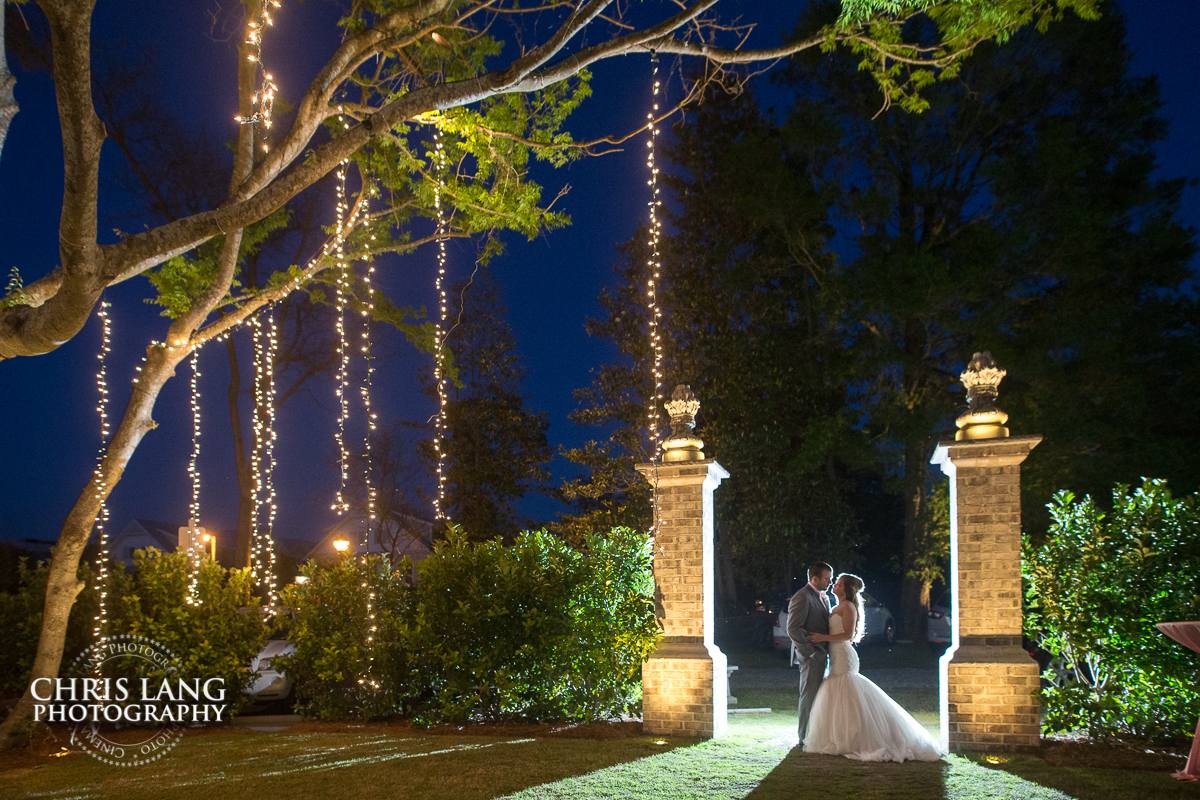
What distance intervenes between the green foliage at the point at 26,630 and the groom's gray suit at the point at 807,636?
8237 millimetres

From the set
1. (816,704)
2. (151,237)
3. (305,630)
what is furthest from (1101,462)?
(151,237)

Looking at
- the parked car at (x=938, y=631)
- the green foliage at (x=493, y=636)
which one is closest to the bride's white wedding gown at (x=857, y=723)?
the green foliage at (x=493, y=636)

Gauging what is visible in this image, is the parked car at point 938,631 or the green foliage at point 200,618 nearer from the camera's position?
the green foliage at point 200,618

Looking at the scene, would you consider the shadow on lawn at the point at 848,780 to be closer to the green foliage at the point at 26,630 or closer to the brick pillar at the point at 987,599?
the brick pillar at the point at 987,599

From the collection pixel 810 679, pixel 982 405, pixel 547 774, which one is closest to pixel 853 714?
pixel 810 679

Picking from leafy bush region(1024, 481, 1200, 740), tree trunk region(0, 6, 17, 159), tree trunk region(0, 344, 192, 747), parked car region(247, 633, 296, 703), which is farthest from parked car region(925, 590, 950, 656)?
tree trunk region(0, 6, 17, 159)

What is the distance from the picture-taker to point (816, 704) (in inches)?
271

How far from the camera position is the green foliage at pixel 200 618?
8.88 m

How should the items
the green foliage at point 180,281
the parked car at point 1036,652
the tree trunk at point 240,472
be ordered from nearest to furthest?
the parked car at point 1036,652 → the green foliage at point 180,281 → the tree trunk at point 240,472

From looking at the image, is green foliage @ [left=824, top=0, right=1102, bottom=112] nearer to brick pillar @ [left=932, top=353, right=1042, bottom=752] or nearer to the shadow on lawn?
brick pillar @ [left=932, top=353, right=1042, bottom=752]

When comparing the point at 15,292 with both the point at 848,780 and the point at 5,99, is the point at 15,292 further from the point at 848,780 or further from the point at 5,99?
the point at 848,780

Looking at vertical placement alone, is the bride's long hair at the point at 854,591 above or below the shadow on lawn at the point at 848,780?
above

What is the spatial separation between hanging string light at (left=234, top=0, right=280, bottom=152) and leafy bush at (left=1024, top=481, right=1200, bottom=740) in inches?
340

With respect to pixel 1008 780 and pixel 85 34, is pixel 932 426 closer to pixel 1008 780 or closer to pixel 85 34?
pixel 1008 780
